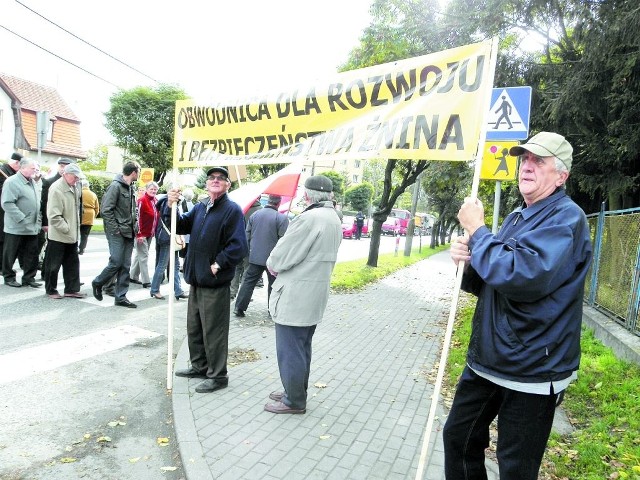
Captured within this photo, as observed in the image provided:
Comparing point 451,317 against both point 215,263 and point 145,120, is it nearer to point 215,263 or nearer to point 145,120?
point 215,263

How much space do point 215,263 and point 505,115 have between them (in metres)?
3.82

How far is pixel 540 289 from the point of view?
2.03 metres

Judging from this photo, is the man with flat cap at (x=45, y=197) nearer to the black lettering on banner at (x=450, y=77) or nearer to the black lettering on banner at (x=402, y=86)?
the black lettering on banner at (x=402, y=86)

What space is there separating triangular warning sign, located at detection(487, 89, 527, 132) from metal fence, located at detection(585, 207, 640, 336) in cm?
227

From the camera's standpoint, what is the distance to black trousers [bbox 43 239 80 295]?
7.34 metres

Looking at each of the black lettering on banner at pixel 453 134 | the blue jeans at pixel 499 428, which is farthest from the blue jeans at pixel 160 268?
the blue jeans at pixel 499 428

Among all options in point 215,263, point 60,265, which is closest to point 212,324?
point 215,263

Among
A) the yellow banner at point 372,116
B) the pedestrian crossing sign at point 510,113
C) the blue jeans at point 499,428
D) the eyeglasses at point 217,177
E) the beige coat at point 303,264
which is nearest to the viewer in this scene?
the blue jeans at point 499,428

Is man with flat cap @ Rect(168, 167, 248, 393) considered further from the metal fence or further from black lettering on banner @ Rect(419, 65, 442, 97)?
the metal fence

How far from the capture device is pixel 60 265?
24.5 feet

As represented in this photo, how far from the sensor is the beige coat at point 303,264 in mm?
3979

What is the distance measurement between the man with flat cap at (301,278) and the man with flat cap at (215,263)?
573mm

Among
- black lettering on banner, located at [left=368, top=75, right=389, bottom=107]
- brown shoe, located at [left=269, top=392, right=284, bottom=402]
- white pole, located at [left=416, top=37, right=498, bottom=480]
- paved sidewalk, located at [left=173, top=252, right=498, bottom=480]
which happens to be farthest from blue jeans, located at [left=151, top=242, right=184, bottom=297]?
white pole, located at [left=416, top=37, right=498, bottom=480]

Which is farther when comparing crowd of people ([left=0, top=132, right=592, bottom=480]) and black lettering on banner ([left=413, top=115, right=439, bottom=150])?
black lettering on banner ([left=413, top=115, right=439, bottom=150])
